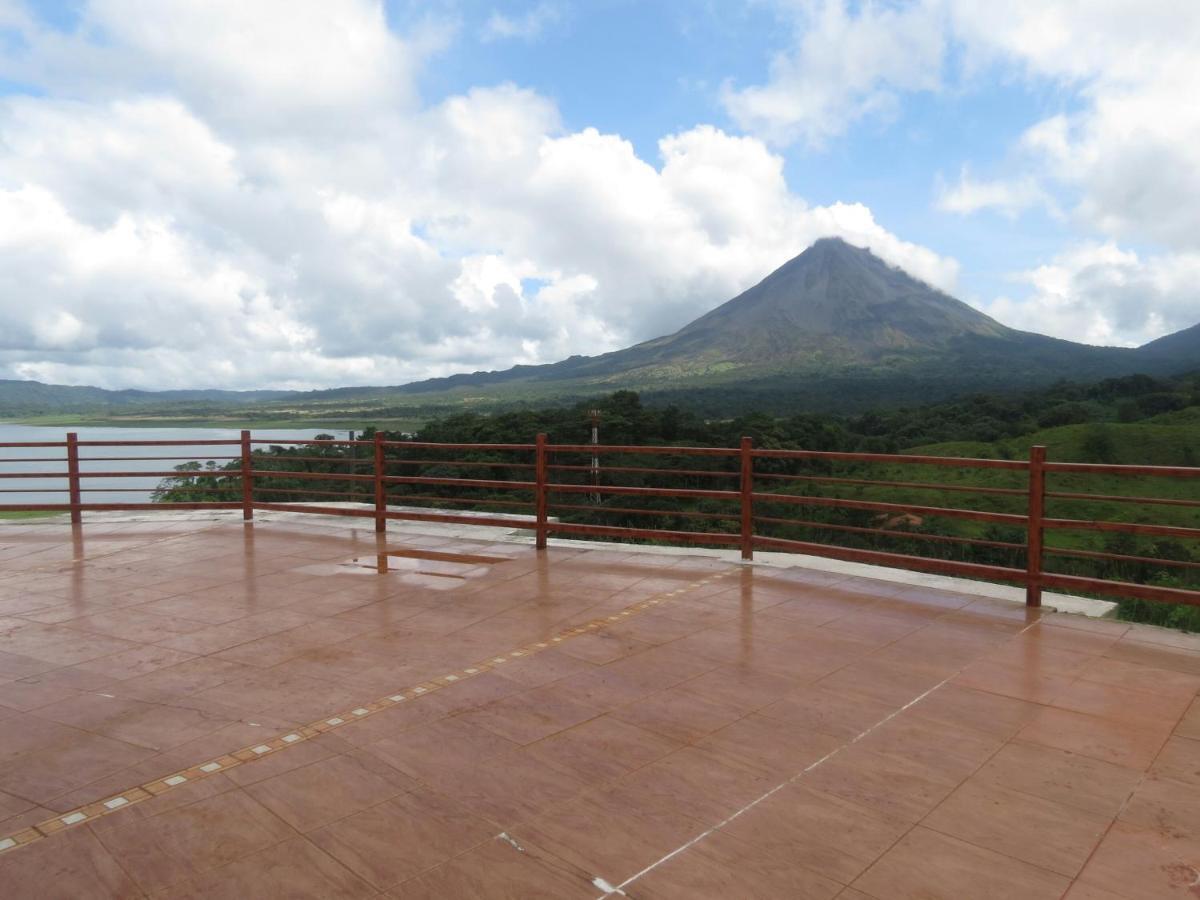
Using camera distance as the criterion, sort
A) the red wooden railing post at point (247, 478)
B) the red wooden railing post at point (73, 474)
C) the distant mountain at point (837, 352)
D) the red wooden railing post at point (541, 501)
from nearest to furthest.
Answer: the red wooden railing post at point (541, 501) → the red wooden railing post at point (247, 478) → the red wooden railing post at point (73, 474) → the distant mountain at point (837, 352)

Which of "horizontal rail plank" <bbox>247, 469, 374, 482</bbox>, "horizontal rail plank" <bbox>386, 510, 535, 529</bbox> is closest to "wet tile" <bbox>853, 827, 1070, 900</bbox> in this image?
"horizontal rail plank" <bbox>386, 510, 535, 529</bbox>

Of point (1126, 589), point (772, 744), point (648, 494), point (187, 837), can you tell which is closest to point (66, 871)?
point (187, 837)

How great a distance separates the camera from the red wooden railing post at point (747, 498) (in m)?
6.15

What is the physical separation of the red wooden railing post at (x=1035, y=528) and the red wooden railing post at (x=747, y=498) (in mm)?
1887

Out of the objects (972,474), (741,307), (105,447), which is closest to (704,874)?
(105,447)

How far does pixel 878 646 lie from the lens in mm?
4344

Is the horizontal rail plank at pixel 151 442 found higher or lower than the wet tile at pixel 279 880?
higher

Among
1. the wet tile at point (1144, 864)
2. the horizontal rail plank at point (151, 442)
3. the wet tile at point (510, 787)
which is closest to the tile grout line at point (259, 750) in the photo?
the wet tile at point (510, 787)

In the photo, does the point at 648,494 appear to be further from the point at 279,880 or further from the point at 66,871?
the point at 66,871

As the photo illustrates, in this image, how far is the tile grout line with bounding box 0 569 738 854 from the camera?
2564mm

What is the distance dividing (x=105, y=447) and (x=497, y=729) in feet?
26.1

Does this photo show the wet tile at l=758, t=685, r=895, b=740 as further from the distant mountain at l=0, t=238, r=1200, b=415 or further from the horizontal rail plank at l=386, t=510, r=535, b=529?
the distant mountain at l=0, t=238, r=1200, b=415

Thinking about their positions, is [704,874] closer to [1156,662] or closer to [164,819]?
[164,819]

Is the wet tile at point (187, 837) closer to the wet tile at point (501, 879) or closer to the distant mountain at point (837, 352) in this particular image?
the wet tile at point (501, 879)
